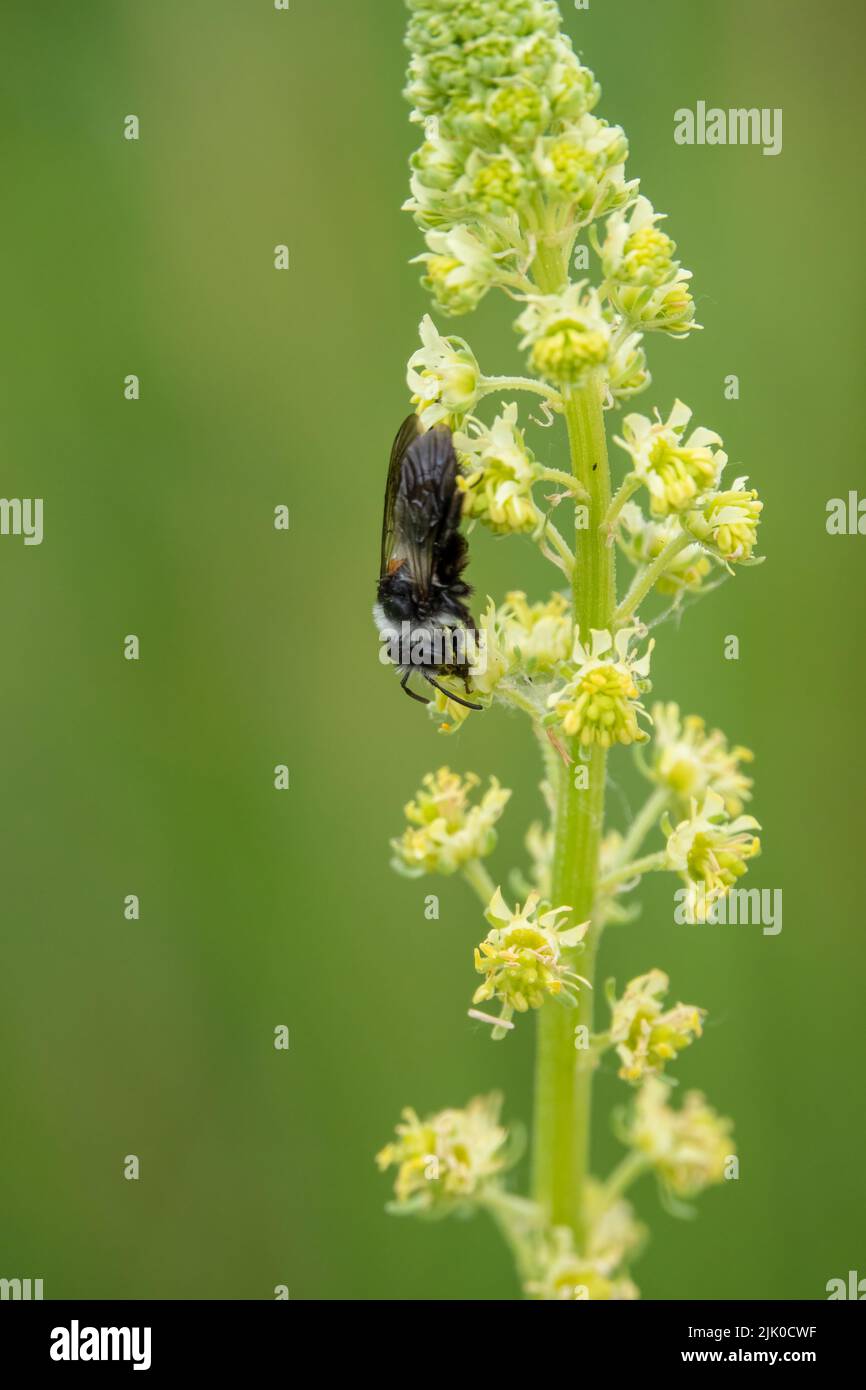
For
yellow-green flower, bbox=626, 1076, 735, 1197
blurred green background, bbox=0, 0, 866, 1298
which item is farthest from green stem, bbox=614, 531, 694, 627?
blurred green background, bbox=0, 0, 866, 1298

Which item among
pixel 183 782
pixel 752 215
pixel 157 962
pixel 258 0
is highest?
pixel 258 0

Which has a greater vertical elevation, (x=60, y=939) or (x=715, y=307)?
(x=715, y=307)

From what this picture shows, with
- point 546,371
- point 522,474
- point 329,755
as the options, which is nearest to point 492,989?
point 522,474

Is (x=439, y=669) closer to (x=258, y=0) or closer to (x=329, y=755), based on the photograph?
(x=329, y=755)

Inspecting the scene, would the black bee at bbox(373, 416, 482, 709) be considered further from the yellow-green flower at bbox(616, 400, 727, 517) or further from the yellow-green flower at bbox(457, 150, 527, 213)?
the yellow-green flower at bbox(457, 150, 527, 213)

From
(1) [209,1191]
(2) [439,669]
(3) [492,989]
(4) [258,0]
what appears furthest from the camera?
(4) [258,0]

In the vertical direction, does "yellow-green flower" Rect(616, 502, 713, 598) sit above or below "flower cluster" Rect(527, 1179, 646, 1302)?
above

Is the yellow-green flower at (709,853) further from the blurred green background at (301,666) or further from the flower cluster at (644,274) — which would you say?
the blurred green background at (301,666)

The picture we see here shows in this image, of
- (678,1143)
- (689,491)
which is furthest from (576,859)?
(678,1143)
